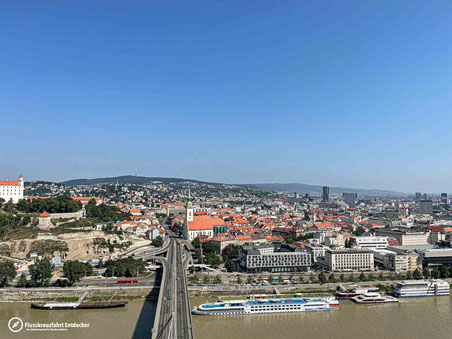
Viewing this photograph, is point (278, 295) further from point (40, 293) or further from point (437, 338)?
point (40, 293)

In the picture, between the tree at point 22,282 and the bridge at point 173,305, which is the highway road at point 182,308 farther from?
the tree at point 22,282

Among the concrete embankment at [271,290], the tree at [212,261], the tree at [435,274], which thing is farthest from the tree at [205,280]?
the tree at [435,274]

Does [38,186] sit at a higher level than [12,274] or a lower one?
higher

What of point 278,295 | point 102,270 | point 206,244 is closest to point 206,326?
point 278,295

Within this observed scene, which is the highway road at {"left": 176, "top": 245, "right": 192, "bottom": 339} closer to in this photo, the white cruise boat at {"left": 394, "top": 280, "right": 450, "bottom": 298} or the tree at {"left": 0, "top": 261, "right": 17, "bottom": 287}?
the tree at {"left": 0, "top": 261, "right": 17, "bottom": 287}

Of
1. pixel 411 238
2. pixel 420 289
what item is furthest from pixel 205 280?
pixel 411 238

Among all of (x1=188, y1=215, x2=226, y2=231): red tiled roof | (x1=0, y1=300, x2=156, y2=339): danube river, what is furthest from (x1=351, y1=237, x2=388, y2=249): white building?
(x1=0, y1=300, x2=156, y2=339): danube river
